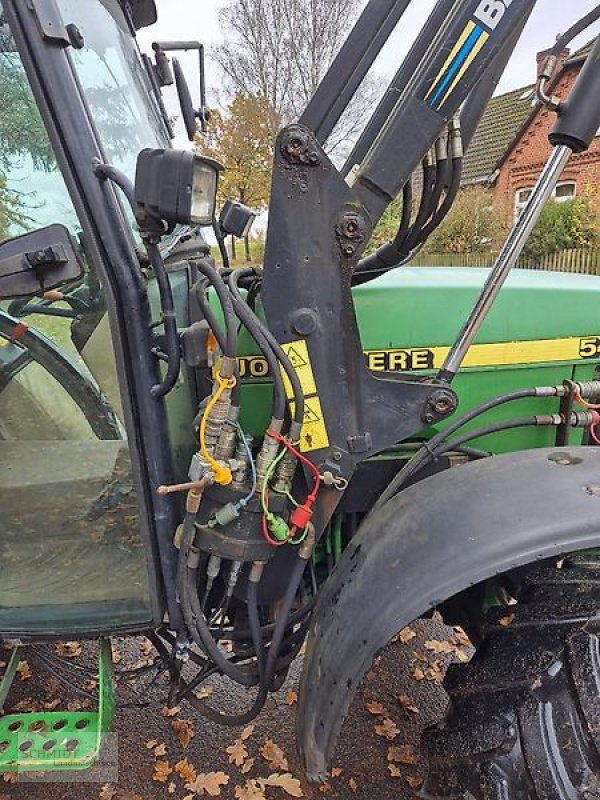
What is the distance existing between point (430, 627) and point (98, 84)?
8.98ft

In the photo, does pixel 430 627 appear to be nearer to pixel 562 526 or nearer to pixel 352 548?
pixel 352 548

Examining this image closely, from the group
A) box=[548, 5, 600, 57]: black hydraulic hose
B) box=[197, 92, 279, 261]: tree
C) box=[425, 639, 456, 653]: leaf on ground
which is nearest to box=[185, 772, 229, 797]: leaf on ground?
box=[425, 639, 456, 653]: leaf on ground

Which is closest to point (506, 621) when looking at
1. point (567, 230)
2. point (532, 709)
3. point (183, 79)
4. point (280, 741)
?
point (532, 709)

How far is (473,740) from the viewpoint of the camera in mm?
1532

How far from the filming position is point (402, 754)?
2531 millimetres

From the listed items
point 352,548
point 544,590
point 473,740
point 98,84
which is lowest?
point 473,740

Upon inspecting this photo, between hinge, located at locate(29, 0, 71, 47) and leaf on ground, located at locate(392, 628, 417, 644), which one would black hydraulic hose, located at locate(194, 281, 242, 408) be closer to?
hinge, located at locate(29, 0, 71, 47)

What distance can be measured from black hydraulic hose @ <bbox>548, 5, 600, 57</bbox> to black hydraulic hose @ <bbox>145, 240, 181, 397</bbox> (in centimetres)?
116

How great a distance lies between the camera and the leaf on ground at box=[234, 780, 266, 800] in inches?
94.3

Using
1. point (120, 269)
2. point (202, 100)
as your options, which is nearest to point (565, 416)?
point (120, 269)

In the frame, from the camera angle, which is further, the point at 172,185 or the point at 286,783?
the point at 286,783

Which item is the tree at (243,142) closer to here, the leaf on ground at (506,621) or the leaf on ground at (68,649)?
the leaf on ground at (68,649)

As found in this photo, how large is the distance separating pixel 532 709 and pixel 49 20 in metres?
1.87

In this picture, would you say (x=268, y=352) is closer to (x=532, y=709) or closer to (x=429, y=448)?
(x=429, y=448)
